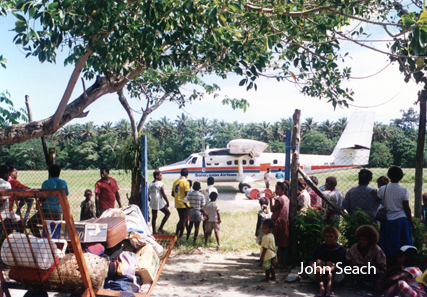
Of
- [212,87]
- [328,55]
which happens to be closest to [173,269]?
[328,55]

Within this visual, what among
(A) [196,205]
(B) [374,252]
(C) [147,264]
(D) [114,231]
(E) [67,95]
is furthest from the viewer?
(A) [196,205]

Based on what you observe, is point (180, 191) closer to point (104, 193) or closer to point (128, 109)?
point (104, 193)

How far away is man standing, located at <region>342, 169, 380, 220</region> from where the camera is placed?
17.3 ft

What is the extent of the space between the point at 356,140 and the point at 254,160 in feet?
22.0

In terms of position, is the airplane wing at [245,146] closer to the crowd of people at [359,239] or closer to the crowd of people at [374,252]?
the crowd of people at [359,239]

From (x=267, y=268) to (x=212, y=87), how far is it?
691 centimetres

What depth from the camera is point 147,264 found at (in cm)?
316

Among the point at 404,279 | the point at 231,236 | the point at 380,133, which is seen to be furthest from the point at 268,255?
the point at 380,133

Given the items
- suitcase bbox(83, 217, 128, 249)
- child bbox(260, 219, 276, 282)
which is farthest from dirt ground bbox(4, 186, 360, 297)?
suitcase bbox(83, 217, 128, 249)

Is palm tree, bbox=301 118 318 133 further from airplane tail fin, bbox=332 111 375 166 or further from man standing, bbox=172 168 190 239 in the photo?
Answer: man standing, bbox=172 168 190 239

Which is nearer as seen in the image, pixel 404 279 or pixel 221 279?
pixel 404 279

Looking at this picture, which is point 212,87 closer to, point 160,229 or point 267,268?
point 160,229

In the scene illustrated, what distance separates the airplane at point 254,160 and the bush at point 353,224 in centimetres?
1284

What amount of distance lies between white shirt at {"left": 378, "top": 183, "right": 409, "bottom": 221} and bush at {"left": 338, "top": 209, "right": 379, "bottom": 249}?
38 cm
